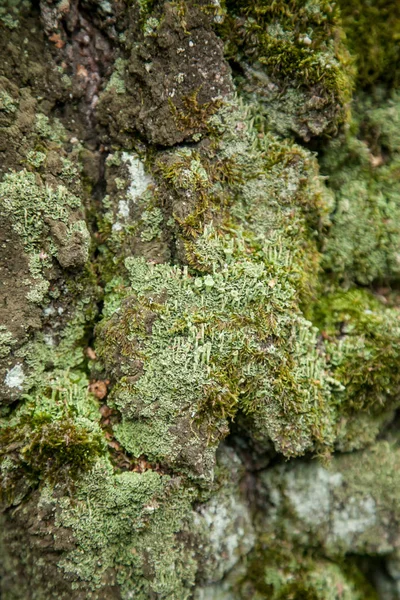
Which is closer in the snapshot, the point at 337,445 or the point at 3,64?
the point at 3,64

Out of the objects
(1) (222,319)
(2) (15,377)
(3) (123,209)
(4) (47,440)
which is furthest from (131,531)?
(3) (123,209)

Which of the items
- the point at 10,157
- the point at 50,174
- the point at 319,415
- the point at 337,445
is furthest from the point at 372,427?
the point at 10,157

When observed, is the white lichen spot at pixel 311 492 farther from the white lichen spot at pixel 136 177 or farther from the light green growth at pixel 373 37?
the light green growth at pixel 373 37

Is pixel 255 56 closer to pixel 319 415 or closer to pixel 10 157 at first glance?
pixel 10 157

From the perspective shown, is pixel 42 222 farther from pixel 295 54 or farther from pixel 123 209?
pixel 295 54

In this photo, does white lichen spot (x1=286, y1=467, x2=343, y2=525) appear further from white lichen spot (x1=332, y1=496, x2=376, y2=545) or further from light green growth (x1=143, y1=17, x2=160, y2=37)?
light green growth (x1=143, y1=17, x2=160, y2=37)

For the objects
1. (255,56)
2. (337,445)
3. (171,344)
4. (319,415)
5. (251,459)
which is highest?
(255,56)

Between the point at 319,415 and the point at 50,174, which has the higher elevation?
the point at 50,174
